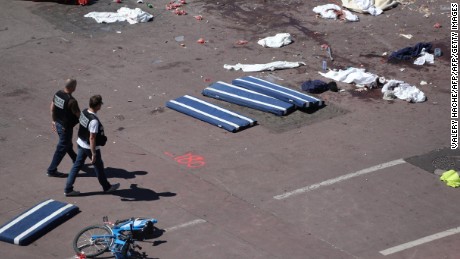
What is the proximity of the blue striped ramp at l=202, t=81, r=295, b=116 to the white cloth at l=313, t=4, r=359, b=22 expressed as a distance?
5391mm

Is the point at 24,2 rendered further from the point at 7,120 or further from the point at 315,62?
the point at 315,62

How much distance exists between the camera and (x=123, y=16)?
73.3 ft

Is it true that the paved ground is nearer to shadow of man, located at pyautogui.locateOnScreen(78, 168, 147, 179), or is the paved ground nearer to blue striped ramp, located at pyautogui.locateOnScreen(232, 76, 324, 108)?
shadow of man, located at pyautogui.locateOnScreen(78, 168, 147, 179)

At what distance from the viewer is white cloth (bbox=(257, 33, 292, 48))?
20688mm

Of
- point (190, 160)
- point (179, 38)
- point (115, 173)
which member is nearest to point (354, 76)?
point (179, 38)

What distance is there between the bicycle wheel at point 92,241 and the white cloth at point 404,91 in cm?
808

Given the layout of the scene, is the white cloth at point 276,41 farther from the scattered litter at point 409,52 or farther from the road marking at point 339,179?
the road marking at point 339,179

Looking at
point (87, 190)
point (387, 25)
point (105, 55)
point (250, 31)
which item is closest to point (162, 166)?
point (87, 190)

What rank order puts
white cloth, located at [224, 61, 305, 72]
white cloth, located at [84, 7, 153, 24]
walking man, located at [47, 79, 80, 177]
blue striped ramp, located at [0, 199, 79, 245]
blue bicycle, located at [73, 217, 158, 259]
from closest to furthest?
blue bicycle, located at [73, 217, 158, 259] < blue striped ramp, located at [0, 199, 79, 245] < walking man, located at [47, 79, 80, 177] < white cloth, located at [224, 61, 305, 72] < white cloth, located at [84, 7, 153, 24]

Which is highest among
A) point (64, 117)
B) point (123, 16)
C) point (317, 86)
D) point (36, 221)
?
point (64, 117)

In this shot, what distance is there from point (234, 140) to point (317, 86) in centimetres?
292

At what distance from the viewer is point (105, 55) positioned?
20234 mm

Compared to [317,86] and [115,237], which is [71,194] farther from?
[317,86]

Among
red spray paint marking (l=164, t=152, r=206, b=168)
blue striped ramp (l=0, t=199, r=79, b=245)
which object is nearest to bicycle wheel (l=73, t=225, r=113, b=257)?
blue striped ramp (l=0, t=199, r=79, b=245)
